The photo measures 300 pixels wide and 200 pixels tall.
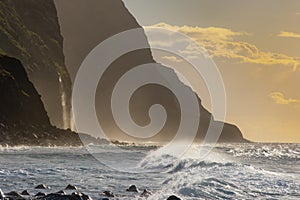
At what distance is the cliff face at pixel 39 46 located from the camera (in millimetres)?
137625

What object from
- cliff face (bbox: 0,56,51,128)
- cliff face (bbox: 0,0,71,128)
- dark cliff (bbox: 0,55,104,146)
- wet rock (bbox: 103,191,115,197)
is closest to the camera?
wet rock (bbox: 103,191,115,197)

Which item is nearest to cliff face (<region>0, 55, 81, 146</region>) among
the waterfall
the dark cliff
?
the dark cliff

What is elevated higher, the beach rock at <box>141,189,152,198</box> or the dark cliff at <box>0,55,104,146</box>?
the dark cliff at <box>0,55,104,146</box>

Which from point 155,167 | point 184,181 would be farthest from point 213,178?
point 155,167

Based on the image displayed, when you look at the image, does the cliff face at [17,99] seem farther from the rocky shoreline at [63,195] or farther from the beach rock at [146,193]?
the beach rock at [146,193]

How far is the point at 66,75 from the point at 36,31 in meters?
17.8

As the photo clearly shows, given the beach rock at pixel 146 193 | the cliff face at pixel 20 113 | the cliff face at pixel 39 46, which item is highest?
the cliff face at pixel 39 46

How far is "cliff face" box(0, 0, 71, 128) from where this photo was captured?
452 feet

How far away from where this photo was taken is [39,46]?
153 m

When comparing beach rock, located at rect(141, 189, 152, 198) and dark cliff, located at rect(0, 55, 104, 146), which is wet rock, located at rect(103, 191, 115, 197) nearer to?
beach rock, located at rect(141, 189, 152, 198)

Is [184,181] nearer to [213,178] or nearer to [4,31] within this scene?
[213,178]

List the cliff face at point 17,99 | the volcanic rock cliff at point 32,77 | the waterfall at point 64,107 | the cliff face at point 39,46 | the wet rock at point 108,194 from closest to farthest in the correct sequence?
the wet rock at point 108,194 < the cliff face at point 17,99 < the volcanic rock cliff at point 32,77 < the cliff face at point 39,46 < the waterfall at point 64,107

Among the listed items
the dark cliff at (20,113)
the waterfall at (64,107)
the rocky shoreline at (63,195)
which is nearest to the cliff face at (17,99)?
the dark cliff at (20,113)

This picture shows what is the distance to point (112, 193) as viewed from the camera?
87.9 ft
